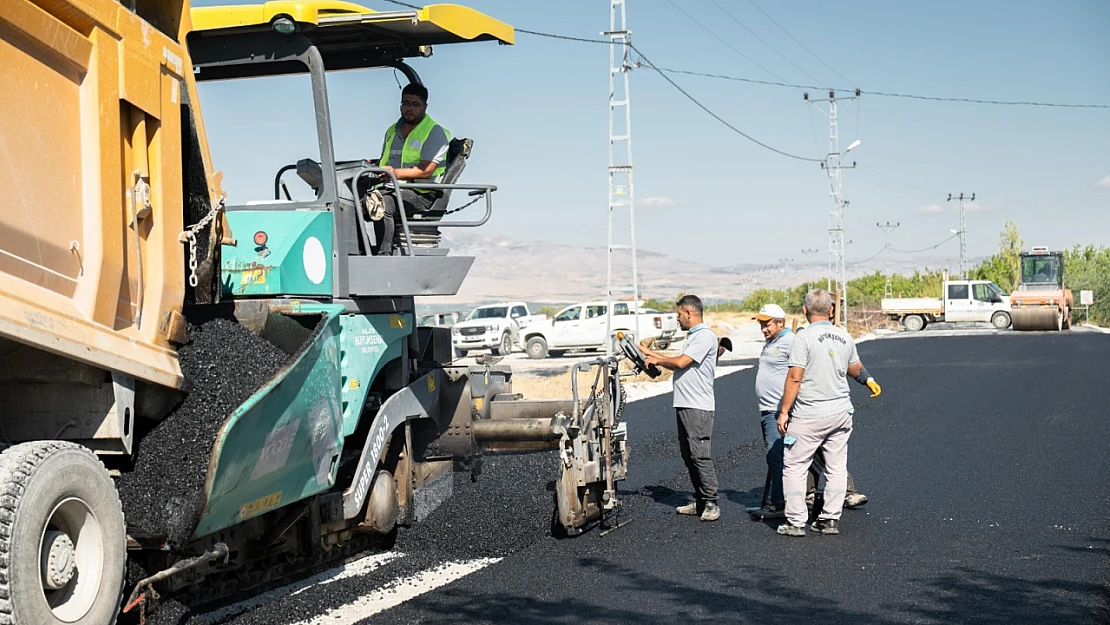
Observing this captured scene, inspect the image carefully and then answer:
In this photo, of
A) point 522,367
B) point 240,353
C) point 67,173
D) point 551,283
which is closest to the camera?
point 67,173

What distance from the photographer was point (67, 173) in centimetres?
395

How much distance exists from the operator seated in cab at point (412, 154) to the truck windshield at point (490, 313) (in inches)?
1086

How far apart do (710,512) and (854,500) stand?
1.10m

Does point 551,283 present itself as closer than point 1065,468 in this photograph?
No

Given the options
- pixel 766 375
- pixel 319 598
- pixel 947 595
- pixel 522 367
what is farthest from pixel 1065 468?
pixel 522 367

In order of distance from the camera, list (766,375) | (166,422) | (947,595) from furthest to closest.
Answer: (766,375) → (947,595) → (166,422)

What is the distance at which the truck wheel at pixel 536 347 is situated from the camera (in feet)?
105

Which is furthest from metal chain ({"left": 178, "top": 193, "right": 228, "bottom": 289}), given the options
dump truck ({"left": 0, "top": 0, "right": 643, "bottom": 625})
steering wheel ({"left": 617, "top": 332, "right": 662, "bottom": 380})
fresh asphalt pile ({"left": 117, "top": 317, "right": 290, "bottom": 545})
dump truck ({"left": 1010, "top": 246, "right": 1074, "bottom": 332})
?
dump truck ({"left": 1010, "top": 246, "right": 1074, "bottom": 332})

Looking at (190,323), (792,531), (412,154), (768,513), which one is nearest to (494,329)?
(768,513)

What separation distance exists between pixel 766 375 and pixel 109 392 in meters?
5.21

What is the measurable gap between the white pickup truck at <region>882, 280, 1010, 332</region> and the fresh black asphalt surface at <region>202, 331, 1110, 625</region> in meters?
32.8

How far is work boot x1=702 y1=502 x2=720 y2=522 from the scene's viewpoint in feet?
25.6

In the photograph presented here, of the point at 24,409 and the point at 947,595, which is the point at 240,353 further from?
the point at 947,595

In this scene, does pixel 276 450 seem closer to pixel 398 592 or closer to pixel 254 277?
pixel 254 277
